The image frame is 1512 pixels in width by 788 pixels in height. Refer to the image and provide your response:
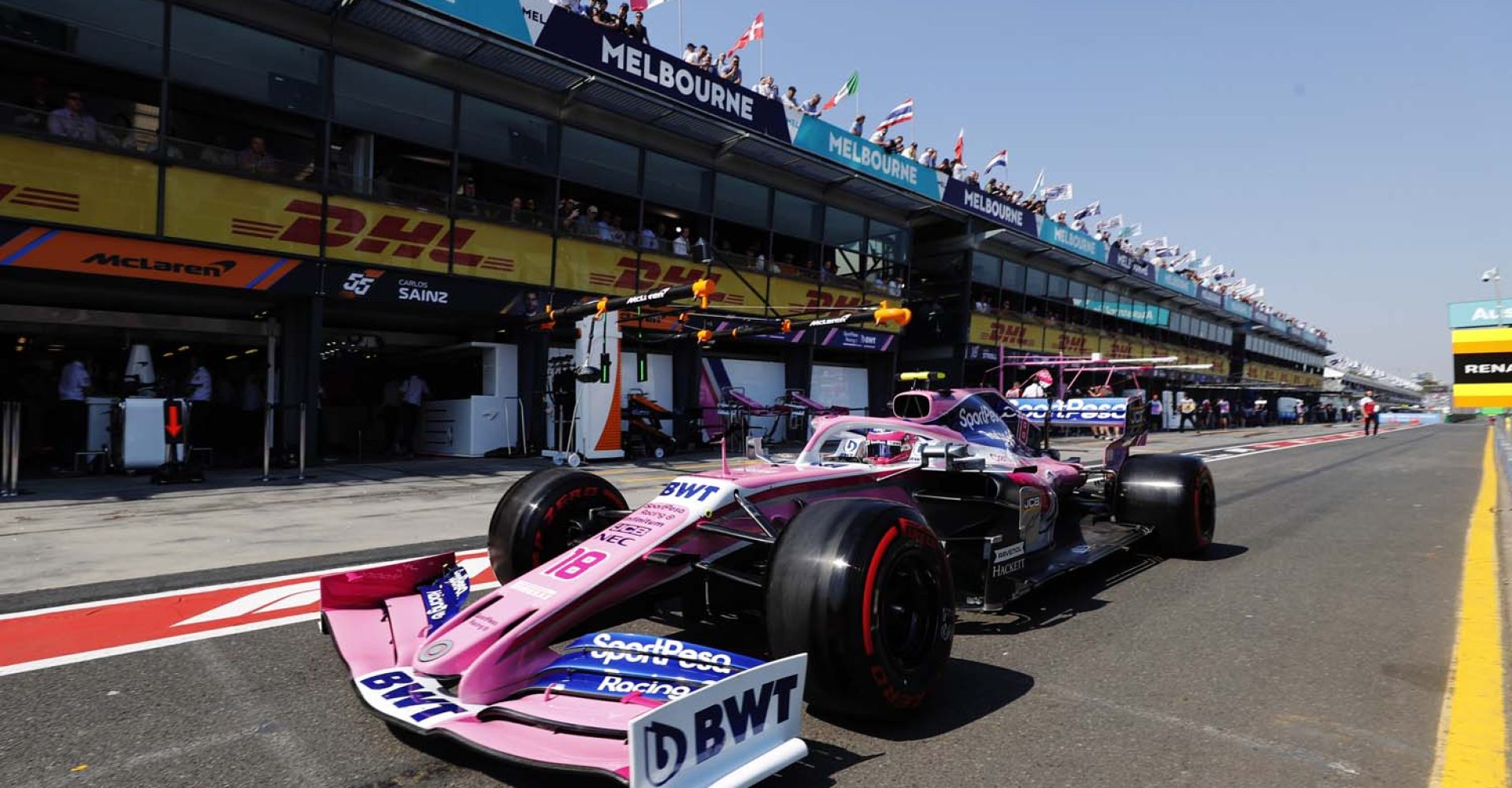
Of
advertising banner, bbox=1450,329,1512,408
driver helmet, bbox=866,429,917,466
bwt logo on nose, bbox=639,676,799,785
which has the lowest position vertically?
bwt logo on nose, bbox=639,676,799,785

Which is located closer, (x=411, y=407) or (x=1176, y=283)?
(x=411, y=407)

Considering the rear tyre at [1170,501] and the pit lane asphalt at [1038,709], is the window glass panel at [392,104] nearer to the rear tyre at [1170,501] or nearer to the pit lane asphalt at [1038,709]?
the pit lane asphalt at [1038,709]

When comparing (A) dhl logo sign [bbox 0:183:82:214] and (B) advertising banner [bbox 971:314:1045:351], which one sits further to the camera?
(B) advertising banner [bbox 971:314:1045:351]

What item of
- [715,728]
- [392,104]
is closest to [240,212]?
[392,104]

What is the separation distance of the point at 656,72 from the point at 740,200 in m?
4.86

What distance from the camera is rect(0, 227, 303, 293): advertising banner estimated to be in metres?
10.7

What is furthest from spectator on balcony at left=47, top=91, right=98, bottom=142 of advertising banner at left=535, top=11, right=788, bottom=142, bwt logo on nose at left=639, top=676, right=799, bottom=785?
bwt logo on nose at left=639, top=676, right=799, bottom=785

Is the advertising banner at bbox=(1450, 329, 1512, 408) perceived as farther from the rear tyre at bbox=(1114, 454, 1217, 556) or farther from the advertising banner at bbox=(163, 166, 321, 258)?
the advertising banner at bbox=(163, 166, 321, 258)

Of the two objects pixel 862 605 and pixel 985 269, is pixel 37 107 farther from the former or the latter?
pixel 985 269

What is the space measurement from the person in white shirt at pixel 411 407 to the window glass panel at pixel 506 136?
5.05 metres

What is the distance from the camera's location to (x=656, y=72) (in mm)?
17344

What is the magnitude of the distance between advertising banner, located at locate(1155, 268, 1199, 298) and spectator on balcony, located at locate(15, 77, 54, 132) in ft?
145

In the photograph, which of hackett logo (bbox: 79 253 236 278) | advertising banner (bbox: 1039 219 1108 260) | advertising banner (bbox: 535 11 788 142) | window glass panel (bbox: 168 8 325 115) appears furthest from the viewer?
advertising banner (bbox: 1039 219 1108 260)

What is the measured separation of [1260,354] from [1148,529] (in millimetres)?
70411
